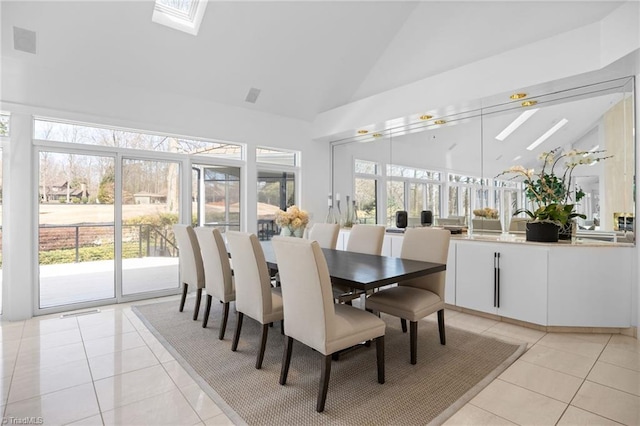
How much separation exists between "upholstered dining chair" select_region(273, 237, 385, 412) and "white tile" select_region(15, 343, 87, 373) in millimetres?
1852

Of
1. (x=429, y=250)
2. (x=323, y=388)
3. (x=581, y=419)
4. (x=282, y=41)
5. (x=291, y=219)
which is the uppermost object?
(x=282, y=41)

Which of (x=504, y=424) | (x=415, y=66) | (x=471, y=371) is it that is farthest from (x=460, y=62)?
(x=504, y=424)

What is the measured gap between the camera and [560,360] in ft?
9.08

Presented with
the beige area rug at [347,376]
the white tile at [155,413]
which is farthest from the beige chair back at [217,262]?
the white tile at [155,413]

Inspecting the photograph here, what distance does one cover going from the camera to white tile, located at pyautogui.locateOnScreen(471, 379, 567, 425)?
1995 millimetres

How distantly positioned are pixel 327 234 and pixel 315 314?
6.99 ft

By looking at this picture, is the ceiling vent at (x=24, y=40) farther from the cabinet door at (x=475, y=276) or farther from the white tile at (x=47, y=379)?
the cabinet door at (x=475, y=276)

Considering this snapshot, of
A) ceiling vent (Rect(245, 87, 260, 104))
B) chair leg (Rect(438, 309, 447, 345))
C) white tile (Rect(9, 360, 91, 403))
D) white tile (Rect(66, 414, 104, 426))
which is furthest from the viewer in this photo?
ceiling vent (Rect(245, 87, 260, 104))

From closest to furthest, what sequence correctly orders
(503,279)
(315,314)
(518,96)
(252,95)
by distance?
(315,314)
(503,279)
(518,96)
(252,95)

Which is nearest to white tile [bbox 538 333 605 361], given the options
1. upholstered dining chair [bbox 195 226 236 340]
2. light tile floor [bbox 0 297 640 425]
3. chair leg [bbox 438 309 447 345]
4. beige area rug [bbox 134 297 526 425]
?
light tile floor [bbox 0 297 640 425]

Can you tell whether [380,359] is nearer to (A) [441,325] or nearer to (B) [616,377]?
(A) [441,325]

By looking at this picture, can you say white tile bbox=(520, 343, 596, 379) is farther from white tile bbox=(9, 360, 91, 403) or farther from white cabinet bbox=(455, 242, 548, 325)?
white tile bbox=(9, 360, 91, 403)

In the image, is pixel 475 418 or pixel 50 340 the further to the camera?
pixel 50 340

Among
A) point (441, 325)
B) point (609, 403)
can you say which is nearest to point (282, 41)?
point (441, 325)
